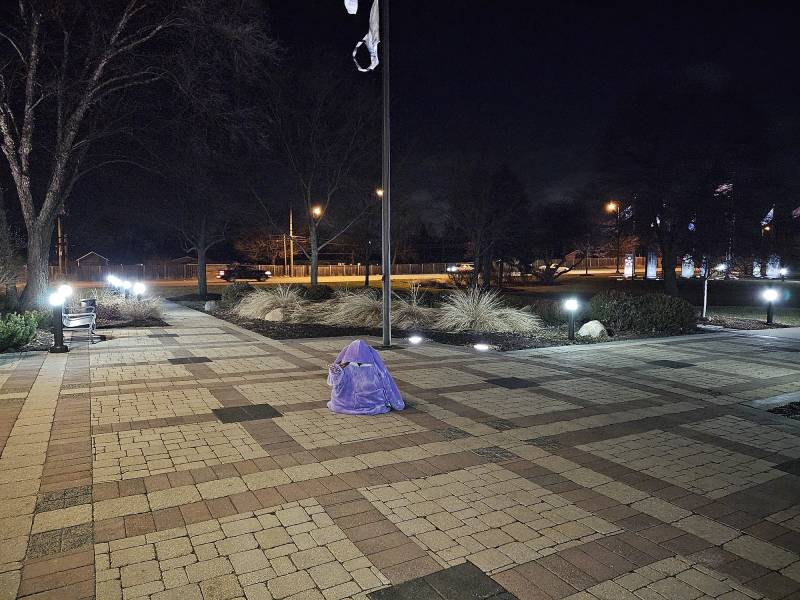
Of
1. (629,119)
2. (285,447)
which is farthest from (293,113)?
(285,447)

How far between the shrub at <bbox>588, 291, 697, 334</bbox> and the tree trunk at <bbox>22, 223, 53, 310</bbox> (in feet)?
54.4

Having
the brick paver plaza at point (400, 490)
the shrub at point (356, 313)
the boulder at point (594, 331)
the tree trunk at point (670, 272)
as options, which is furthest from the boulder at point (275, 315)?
the tree trunk at point (670, 272)

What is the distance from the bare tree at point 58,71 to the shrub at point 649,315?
14660 mm

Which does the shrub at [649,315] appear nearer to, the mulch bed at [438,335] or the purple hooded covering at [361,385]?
the mulch bed at [438,335]

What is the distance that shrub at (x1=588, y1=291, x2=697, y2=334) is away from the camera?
1488 cm

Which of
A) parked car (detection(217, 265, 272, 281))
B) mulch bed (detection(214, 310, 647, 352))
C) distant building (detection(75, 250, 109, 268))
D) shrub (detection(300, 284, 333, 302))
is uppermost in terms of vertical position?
distant building (detection(75, 250, 109, 268))

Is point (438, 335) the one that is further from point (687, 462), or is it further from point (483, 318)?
point (687, 462)

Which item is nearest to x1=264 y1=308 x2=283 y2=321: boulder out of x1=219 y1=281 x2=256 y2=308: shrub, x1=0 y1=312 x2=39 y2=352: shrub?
x1=219 y1=281 x2=256 y2=308: shrub

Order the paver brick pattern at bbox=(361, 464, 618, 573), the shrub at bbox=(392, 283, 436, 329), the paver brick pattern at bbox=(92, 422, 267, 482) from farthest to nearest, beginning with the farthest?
the shrub at bbox=(392, 283, 436, 329)
the paver brick pattern at bbox=(92, 422, 267, 482)
the paver brick pattern at bbox=(361, 464, 618, 573)

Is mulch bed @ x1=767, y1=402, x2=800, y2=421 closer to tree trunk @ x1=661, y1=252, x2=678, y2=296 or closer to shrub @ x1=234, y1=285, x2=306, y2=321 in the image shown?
shrub @ x1=234, y1=285, x2=306, y2=321

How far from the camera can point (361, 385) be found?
22.9 ft

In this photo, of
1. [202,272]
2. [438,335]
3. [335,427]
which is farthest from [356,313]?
[202,272]

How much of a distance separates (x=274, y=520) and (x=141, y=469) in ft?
5.64

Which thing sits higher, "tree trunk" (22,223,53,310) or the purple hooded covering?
"tree trunk" (22,223,53,310)
